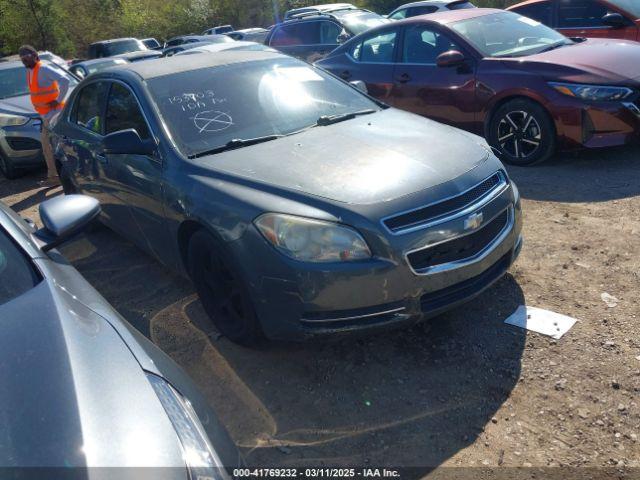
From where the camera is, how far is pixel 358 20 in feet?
36.0

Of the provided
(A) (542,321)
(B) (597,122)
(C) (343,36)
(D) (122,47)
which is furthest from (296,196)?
(D) (122,47)

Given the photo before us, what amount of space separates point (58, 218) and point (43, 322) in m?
0.74

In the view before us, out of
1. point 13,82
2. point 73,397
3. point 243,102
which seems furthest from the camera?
point 13,82

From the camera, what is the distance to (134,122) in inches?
157

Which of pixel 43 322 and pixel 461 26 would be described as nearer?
pixel 43 322

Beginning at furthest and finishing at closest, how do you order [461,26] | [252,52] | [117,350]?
[461,26] → [252,52] → [117,350]

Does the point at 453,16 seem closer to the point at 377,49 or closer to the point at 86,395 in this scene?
the point at 377,49

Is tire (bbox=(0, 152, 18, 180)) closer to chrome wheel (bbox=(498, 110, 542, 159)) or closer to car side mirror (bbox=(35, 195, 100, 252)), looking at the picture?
car side mirror (bbox=(35, 195, 100, 252))

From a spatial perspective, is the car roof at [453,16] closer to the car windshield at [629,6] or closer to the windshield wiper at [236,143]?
the car windshield at [629,6]

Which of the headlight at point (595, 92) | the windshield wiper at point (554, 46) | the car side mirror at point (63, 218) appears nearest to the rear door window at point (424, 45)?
the windshield wiper at point (554, 46)

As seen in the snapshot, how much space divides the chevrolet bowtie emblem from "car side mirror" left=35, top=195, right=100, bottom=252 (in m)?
1.82

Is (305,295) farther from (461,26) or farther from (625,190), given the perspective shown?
(461,26)

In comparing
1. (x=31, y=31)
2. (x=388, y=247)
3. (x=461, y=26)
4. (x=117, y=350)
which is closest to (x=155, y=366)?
(x=117, y=350)

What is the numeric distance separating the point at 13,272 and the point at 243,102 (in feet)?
6.79
